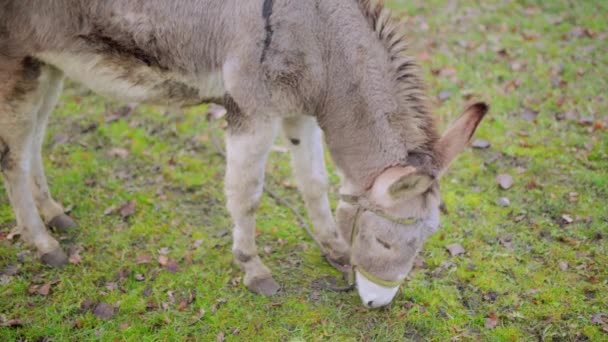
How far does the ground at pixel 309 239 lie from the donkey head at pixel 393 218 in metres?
0.50

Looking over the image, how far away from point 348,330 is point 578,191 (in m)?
2.93

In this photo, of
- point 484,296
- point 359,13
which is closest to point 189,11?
point 359,13

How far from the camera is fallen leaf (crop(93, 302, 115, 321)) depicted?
12.9ft

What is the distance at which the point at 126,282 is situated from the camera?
14.0ft

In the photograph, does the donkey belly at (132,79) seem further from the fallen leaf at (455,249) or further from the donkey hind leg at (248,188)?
the fallen leaf at (455,249)

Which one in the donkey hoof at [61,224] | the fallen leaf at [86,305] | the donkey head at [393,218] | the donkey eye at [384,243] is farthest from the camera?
the donkey hoof at [61,224]

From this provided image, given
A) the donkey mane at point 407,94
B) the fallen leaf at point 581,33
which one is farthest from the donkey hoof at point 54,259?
the fallen leaf at point 581,33

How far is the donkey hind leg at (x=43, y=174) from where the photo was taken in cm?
431

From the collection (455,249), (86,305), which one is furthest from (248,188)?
(455,249)

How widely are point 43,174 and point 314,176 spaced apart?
8.34 ft

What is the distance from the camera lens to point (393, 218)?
337cm

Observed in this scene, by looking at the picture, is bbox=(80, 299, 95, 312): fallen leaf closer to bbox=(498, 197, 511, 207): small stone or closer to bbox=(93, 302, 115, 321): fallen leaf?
bbox=(93, 302, 115, 321): fallen leaf

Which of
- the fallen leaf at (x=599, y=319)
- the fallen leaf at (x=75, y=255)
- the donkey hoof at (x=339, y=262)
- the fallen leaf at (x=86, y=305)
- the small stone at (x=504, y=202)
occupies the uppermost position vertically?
the fallen leaf at (x=599, y=319)

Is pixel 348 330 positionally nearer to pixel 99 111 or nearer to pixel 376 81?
pixel 376 81
